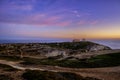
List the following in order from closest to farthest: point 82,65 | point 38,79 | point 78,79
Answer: point 38,79 < point 78,79 < point 82,65

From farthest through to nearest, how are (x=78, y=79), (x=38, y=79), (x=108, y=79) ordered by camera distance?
(x=108, y=79)
(x=78, y=79)
(x=38, y=79)

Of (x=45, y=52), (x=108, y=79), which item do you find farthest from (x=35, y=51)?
Answer: (x=108, y=79)

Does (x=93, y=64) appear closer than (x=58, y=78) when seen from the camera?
No

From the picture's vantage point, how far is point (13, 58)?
56.5 m

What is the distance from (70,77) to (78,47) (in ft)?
197

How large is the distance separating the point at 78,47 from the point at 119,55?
2980 cm

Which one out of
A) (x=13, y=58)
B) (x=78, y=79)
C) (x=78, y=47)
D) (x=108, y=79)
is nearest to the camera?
(x=78, y=79)

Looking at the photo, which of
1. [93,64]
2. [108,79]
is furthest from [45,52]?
[108,79]

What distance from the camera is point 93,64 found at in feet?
155

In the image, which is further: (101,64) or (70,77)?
(101,64)

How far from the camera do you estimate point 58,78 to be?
26.2 m

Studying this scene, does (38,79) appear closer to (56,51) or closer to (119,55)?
(119,55)

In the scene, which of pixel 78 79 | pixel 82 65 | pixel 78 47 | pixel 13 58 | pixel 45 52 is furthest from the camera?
pixel 78 47

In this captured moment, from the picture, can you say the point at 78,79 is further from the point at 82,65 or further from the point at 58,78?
the point at 82,65
